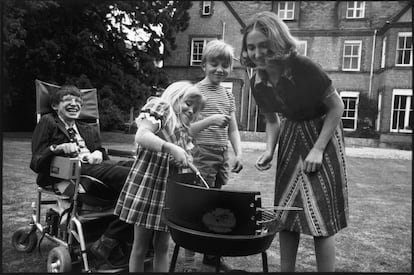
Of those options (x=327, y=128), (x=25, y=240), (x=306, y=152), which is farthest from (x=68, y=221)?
(x=327, y=128)

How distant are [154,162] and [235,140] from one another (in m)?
0.43

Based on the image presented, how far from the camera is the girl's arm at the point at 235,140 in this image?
5.53 feet

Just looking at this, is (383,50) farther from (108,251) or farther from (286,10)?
(108,251)

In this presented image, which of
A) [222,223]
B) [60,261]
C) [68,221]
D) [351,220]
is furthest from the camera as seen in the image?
[351,220]

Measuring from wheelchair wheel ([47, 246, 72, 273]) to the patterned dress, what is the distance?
97cm

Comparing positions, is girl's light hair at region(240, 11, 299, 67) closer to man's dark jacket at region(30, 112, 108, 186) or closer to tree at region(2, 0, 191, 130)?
tree at region(2, 0, 191, 130)

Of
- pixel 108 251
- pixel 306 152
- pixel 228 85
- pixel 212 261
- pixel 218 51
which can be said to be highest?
pixel 218 51

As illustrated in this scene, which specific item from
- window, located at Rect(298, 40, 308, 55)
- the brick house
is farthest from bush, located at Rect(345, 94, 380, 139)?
window, located at Rect(298, 40, 308, 55)

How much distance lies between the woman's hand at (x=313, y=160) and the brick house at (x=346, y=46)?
0.86 ft

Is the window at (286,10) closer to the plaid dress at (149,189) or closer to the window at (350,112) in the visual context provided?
the window at (350,112)

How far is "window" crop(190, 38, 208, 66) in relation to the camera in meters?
1.58

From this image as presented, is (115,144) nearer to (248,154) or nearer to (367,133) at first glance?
(248,154)

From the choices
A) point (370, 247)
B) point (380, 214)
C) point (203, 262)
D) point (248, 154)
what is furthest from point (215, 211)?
point (380, 214)

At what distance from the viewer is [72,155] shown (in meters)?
1.75
